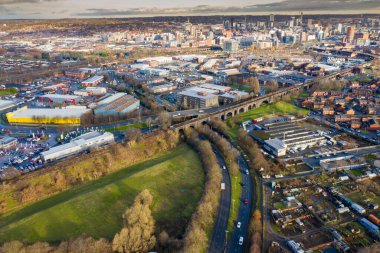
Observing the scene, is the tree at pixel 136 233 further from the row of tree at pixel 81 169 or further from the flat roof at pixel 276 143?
the flat roof at pixel 276 143

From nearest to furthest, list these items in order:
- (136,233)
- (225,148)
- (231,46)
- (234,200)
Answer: (136,233) → (234,200) → (225,148) → (231,46)

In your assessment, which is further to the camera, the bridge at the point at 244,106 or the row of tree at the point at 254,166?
the bridge at the point at 244,106

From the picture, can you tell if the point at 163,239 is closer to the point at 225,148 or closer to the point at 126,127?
the point at 225,148

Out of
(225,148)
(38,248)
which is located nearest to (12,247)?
(38,248)

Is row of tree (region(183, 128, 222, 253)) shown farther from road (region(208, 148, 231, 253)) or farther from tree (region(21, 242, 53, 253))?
tree (region(21, 242, 53, 253))

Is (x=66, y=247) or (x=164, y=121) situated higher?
(x=164, y=121)

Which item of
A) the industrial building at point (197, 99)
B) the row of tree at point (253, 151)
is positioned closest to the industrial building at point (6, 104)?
the industrial building at point (197, 99)
